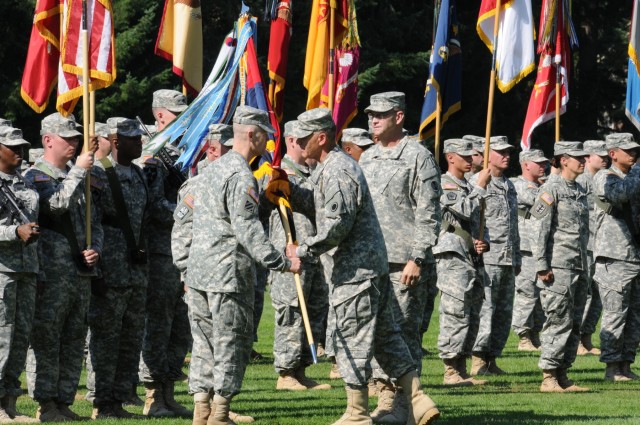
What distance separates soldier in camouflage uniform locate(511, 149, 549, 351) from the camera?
59.2 feet

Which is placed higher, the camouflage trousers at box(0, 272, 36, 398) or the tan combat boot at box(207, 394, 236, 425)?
the camouflage trousers at box(0, 272, 36, 398)

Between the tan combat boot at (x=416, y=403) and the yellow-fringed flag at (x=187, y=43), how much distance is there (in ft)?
18.6

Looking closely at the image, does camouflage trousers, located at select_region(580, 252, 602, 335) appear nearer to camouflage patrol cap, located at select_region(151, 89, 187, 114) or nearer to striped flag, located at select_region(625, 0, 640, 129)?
striped flag, located at select_region(625, 0, 640, 129)

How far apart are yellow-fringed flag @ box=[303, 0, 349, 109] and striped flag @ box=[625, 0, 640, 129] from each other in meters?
3.56

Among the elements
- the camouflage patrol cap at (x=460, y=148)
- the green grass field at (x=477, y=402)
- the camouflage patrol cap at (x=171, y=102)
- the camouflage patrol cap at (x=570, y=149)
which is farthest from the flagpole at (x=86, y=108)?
the camouflage patrol cap at (x=570, y=149)

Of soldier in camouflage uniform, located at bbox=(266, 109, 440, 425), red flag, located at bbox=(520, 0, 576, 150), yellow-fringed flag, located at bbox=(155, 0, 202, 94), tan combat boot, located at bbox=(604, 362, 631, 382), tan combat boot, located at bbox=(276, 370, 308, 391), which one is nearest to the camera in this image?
soldier in camouflage uniform, located at bbox=(266, 109, 440, 425)

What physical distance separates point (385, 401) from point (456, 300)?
3.39 m

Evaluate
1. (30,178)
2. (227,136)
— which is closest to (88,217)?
(30,178)

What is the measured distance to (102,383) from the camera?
36.8ft

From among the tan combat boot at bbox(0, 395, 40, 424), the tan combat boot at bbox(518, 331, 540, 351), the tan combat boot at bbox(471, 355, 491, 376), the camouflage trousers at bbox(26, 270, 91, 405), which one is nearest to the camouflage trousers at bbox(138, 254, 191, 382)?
the camouflage trousers at bbox(26, 270, 91, 405)

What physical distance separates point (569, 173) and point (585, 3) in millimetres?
25786

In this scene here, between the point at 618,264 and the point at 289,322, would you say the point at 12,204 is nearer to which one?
the point at 289,322

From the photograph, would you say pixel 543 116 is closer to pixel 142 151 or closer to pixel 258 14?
pixel 142 151

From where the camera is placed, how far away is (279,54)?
1439cm
